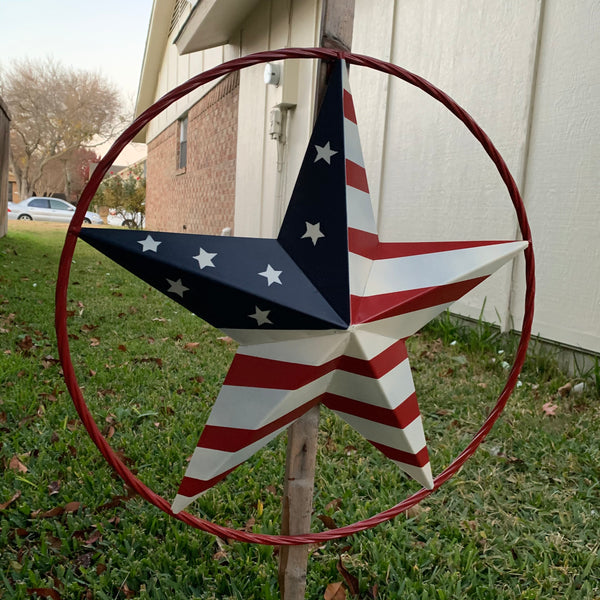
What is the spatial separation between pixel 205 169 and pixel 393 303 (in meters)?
10.5

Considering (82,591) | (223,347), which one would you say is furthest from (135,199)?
(82,591)

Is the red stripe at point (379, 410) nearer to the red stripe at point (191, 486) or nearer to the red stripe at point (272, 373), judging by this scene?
the red stripe at point (272, 373)

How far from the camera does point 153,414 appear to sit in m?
2.85

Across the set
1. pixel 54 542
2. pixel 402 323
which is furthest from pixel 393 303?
pixel 54 542

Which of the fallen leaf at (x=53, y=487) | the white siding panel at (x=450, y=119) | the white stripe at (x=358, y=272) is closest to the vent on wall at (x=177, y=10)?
the white siding panel at (x=450, y=119)

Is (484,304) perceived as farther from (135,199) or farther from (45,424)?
(135,199)

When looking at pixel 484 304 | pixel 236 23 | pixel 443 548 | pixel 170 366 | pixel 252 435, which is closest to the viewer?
pixel 252 435

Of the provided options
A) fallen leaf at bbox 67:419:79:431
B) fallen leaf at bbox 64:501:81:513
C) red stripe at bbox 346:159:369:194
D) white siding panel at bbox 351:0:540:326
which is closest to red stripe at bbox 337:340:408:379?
red stripe at bbox 346:159:369:194

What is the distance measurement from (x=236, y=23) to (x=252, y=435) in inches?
356

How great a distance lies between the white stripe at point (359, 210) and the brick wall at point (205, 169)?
816 centimetres

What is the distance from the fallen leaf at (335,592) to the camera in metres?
1.65

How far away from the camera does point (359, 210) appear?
1247 millimetres

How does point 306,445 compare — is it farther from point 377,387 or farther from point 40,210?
point 40,210

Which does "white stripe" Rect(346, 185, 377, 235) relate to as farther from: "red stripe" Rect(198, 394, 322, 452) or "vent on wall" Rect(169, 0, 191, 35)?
"vent on wall" Rect(169, 0, 191, 35)
